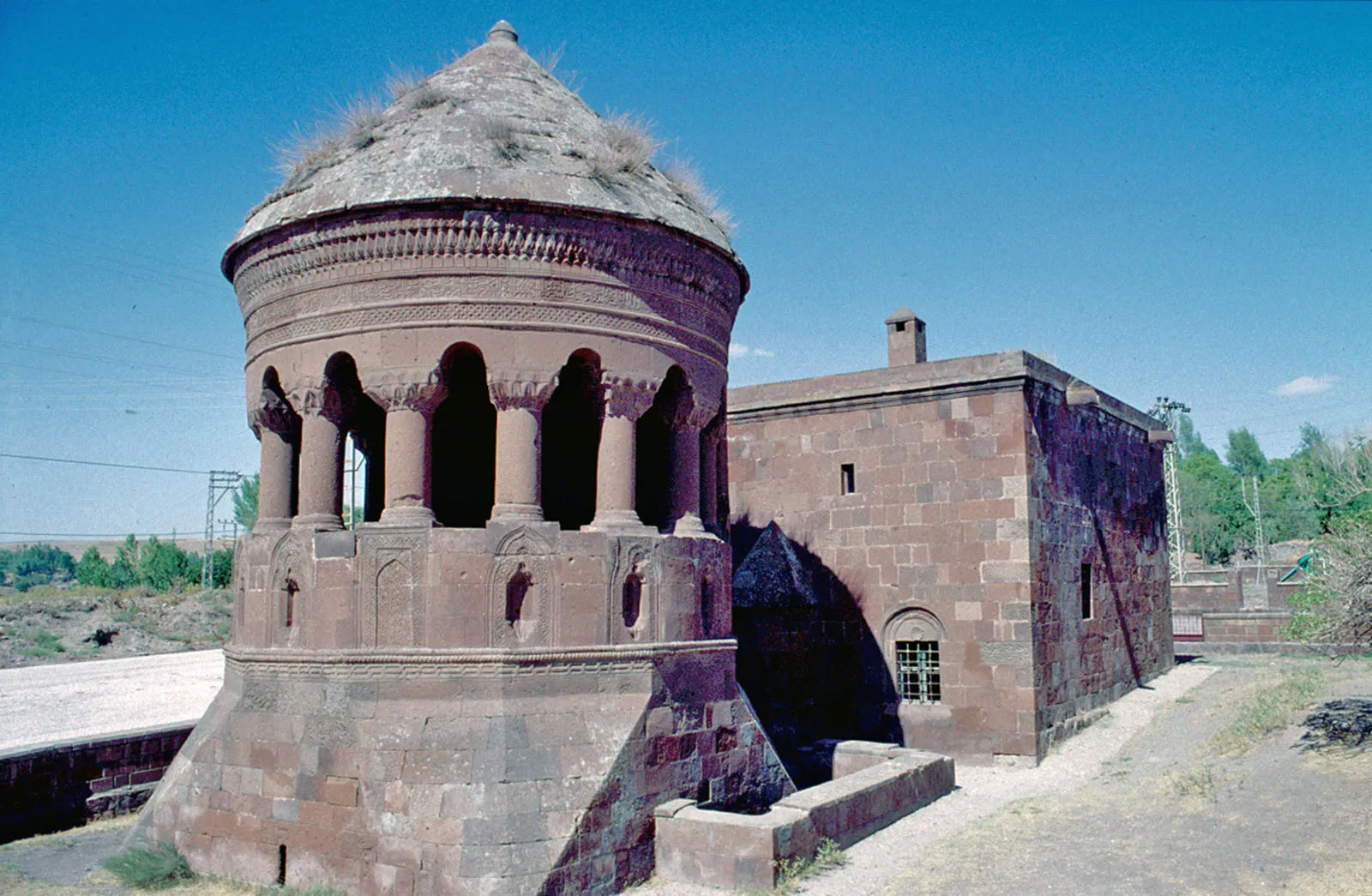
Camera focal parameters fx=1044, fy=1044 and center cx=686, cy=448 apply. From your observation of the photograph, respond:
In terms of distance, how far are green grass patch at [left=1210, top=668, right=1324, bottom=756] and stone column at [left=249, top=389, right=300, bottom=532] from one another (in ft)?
38.2

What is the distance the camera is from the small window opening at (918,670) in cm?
1564

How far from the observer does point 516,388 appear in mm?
9023

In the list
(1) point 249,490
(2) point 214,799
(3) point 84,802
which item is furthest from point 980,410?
(1) point 249,490

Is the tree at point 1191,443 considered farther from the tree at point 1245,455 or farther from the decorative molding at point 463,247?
the decorative molding at point 463,247

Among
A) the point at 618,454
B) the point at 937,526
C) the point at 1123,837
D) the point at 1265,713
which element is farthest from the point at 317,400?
the point at 1265,713

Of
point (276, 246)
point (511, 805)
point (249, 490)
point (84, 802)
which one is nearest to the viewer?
point (511, 805)

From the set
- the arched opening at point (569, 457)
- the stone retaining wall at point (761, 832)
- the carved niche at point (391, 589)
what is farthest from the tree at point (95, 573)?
the stone retaining wall at point (761, 832)

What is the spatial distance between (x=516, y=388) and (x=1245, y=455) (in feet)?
365

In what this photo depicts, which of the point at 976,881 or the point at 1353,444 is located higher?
the point at 1353,444

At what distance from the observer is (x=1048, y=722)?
594 inches

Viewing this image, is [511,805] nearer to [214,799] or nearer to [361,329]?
[214,799]

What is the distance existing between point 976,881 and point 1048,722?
6865 mm

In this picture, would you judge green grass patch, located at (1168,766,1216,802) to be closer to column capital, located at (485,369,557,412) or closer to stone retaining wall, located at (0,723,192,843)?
column capital, located at (485,369,557,412)

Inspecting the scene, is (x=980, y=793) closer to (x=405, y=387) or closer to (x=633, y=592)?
(x=633, y=592)
